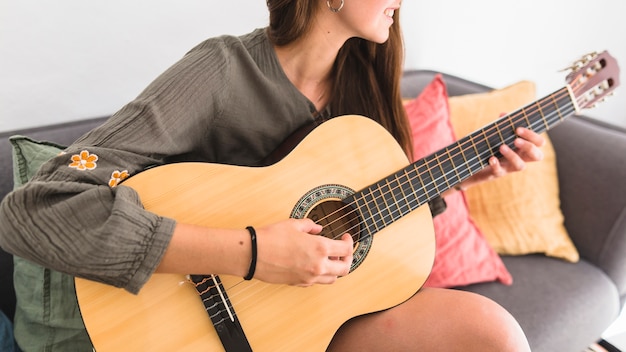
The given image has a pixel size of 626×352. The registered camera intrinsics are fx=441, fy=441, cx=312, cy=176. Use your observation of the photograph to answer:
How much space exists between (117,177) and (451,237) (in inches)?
37.8

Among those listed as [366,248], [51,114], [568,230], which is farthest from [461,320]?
[51,114]

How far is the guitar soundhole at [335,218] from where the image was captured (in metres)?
0.92

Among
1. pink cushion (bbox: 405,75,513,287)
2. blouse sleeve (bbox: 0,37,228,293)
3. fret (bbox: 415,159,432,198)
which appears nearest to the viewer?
blouse sleeve (bbox: 0,37,228,293)

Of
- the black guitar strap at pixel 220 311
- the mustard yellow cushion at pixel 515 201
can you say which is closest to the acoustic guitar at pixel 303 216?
the black guitar strap at pixel 220 311

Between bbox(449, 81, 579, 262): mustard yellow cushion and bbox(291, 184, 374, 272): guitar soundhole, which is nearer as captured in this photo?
bbox(291, 184, 374, 272): guitar soundhole

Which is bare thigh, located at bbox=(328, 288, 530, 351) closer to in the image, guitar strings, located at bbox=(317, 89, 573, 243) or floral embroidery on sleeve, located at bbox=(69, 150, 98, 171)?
guitar strings, located at bbox=(317, 89, 573, 243)

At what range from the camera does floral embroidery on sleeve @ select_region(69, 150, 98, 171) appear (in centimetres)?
72

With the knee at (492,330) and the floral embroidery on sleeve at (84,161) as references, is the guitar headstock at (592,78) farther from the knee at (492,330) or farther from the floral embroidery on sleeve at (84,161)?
the floral embroidery on sleeve at (84,161)

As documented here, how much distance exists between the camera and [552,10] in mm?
2061

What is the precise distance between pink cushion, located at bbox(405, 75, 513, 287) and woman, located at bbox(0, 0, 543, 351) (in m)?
0.19

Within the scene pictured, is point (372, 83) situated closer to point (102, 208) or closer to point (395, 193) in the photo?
point (395, 193)

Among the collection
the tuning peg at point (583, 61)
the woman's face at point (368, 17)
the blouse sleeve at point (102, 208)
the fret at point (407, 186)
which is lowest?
the fret at point (407, 186)

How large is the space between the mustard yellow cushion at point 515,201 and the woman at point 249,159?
1.20ft

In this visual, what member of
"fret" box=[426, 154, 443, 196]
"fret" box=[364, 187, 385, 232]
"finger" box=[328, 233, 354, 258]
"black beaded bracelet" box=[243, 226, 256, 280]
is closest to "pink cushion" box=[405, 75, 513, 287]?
"fret" box=[426, 154, 443, 196]
